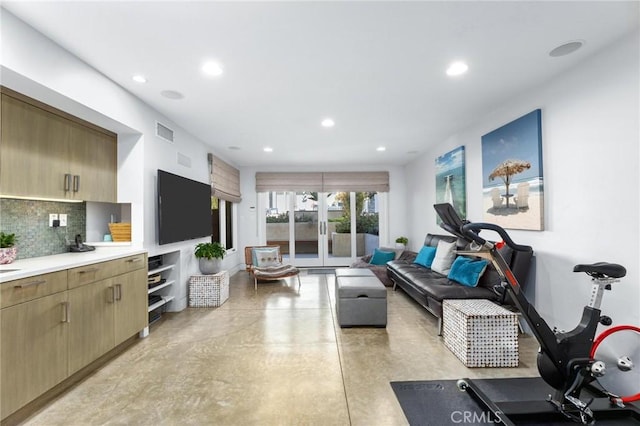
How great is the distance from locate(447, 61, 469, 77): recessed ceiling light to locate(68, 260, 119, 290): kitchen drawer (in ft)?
10.9

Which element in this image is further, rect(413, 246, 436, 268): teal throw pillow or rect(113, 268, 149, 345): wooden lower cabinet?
rect(413, 246, 436, 268): teal throw pillow

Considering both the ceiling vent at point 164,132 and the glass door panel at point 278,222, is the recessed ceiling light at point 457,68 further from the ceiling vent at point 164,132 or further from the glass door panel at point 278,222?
the glass door panel at point 278,222

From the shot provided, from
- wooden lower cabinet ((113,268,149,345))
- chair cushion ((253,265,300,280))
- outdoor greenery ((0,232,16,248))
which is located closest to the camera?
outdoor greenery ((0,232,16,248))

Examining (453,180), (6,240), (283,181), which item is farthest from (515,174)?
(283,181)

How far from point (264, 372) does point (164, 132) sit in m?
2.97

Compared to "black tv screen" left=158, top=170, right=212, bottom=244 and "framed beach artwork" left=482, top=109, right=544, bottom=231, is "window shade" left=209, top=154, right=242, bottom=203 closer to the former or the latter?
"black tv screen" left=158, top=170, right=212, bottom=244

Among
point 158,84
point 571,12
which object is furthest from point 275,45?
point 571,12

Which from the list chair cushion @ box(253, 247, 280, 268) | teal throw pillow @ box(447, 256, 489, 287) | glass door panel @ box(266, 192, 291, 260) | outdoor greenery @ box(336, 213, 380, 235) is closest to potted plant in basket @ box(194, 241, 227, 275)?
chair cushion @ box(253, 247, 280, 268)

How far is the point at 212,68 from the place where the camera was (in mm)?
2457

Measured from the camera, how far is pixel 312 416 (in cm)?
186

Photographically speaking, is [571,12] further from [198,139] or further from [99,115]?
[198,139]

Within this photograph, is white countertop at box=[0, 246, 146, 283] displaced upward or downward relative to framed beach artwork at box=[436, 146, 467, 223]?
downward

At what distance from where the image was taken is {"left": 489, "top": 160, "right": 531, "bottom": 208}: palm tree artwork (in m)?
3.00

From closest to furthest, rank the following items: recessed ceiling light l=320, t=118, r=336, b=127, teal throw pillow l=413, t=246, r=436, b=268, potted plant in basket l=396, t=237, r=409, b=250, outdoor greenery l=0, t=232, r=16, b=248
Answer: outdoor greenery l=0, t=232, r=16, b=248, recessed ceiling light l=320, t=118, r=336, b=127, teal throw pillow l=413, t=246, r=436, b=268, potted plant in basket l=396, t=237, r=409, b=250
